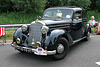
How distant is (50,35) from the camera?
4348mm

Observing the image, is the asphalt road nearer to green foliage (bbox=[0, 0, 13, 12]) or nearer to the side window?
the side window

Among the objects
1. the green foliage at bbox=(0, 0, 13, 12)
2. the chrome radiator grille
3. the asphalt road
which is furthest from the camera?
the green foliage at bbox=(0, 0, 13, 12)

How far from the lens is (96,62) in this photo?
14.5ft

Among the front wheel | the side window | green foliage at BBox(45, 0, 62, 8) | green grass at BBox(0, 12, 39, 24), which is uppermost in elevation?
green foliage at BBox(45, 0, 62, 8)

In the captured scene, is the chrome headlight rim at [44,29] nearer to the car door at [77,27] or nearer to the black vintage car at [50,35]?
the black vintage car at [50,35]

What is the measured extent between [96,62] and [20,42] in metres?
2.78

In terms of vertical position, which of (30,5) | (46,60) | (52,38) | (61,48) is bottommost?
(46,60)

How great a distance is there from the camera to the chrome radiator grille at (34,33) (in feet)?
15.0

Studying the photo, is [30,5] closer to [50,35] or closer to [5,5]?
[5,5]

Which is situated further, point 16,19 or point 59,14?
point 16,19

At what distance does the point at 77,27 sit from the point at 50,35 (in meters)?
2.17

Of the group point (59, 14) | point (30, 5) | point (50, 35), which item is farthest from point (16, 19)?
point (50, 35)

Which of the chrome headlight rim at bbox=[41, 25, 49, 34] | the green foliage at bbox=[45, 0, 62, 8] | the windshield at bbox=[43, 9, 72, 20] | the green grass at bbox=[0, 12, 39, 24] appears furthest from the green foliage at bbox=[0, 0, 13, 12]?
the chrome headlight rim at bbox=[41, 25, 49, 34]

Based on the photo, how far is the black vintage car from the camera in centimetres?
425
